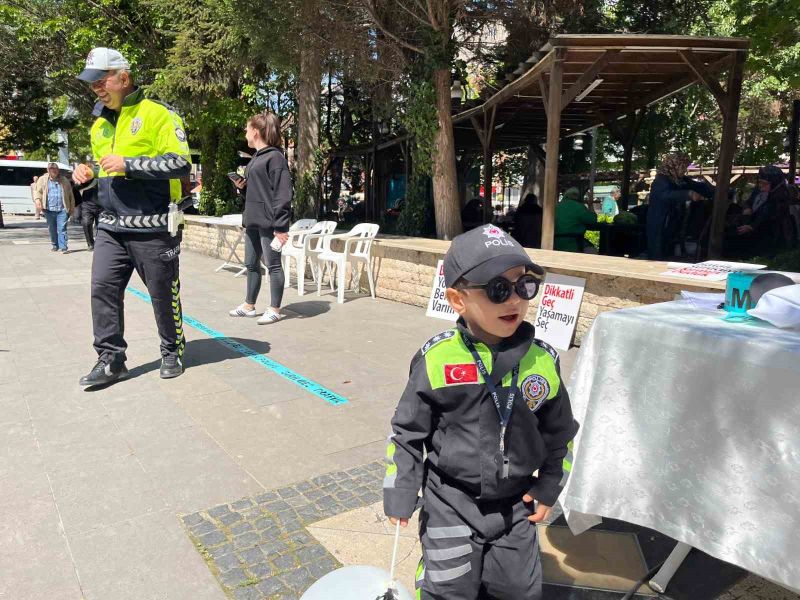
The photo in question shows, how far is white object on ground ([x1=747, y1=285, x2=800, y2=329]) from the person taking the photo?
201 centimetres

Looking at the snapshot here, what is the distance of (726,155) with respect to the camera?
8.58m

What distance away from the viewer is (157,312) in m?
4.70

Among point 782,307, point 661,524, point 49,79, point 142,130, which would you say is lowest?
point 661,524

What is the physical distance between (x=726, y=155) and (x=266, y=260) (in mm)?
6401

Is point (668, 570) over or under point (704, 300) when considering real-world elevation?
under

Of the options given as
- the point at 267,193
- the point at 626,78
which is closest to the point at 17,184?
Answer: the point at 267,193

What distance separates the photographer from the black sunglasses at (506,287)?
176cm

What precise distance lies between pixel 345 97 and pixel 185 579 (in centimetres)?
1670

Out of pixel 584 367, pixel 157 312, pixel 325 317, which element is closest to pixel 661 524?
pixel 584 367

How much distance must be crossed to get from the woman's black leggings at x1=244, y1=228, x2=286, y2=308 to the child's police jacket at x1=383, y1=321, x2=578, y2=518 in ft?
16.9

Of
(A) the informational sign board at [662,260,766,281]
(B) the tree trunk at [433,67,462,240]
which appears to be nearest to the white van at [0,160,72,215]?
(B) the tree trunk at [433,67,462,240]

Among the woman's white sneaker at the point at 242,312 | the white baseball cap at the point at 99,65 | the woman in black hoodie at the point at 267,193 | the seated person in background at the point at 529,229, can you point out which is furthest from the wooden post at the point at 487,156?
the white baseball cap at the point at 99,65

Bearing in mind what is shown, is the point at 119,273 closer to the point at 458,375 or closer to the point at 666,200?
the point at 458,375

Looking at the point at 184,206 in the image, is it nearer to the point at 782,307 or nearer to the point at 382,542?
the point at 382,542
